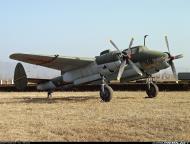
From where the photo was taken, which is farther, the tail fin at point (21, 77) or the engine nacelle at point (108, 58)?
the tail fin at point (21, 77)

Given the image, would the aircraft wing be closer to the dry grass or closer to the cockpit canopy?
the cockpit canopy

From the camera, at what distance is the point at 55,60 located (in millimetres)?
27938

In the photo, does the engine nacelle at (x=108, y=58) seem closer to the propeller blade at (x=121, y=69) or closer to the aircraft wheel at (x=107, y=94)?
the propeller blade at (x=121, y=69)

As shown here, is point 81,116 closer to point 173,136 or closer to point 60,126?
point 60,126

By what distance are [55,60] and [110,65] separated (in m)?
4.14

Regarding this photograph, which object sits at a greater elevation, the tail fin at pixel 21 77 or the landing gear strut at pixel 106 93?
the tail fin at pixel 21 77

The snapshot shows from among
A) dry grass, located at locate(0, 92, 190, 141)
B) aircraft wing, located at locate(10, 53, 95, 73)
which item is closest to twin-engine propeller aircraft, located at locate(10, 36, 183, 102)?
aircraft wing, located at locate(10, 53, 95, 73)

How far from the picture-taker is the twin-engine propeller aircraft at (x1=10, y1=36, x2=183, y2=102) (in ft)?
87.1

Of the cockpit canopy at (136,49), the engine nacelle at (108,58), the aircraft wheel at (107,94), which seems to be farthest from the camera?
the cockpit canopy at (136,49)

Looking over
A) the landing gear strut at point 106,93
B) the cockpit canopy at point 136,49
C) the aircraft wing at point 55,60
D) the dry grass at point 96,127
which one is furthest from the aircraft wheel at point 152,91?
the dry grass at point 96,127

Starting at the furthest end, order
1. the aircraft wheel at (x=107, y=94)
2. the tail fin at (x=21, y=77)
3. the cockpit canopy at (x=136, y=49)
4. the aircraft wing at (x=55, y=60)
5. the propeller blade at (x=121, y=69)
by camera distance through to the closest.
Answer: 1. the tail fin at (x=21, y=77)
2. the aircraft wing at (x=55, y=60)
3. the cockpit canopy at (x=136, y=49)
4. the propeller blade at (x=121, y=69)
5. the aircraft wheel at (x=107, y=94)

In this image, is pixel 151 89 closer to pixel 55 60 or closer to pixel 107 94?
pixel 107 94

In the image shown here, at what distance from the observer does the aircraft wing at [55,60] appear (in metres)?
27.3

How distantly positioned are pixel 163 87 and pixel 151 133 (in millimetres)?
32615
